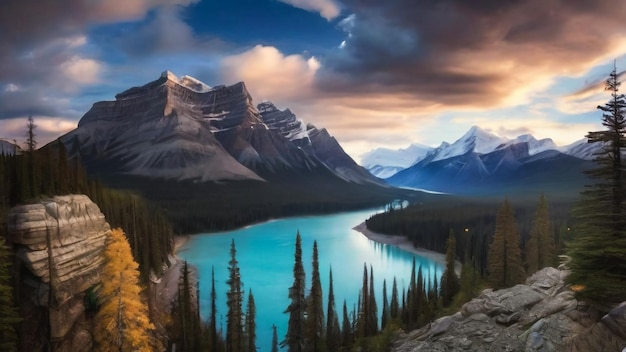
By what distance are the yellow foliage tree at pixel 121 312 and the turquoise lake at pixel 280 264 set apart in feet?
88.3

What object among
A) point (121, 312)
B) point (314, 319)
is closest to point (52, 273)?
point (121, 312)

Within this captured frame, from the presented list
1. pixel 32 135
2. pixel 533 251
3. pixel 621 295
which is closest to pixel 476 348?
pixel 621 295

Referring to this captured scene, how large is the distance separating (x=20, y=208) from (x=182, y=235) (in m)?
124

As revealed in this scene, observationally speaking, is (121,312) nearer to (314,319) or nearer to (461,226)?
(314,319)

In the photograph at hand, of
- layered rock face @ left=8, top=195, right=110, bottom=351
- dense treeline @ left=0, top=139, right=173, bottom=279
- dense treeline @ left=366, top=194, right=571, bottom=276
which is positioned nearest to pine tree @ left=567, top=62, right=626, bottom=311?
layered rock face @ left=8, top=195, right=110, bottom=351

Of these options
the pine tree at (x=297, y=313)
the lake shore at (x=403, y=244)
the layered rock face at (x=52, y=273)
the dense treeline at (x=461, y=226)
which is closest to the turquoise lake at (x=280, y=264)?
the lake shore at (x=403, y=244)

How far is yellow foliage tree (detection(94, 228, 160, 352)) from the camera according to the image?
32.6 meters

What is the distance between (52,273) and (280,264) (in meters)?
82.6

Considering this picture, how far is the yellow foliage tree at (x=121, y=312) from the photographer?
3256 centimetres

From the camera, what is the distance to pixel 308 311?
1874 inches

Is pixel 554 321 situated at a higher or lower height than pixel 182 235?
higher

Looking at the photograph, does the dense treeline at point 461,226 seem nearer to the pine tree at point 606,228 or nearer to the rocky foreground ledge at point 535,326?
the rocky foreground ledge at point 535,326

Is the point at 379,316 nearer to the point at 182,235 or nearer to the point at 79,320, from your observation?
the point at 79,320

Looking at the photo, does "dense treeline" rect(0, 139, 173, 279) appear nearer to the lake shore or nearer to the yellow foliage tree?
the yellow foliage tree
